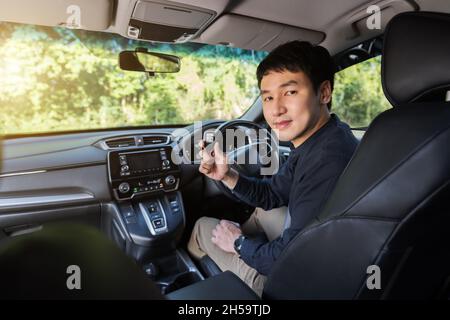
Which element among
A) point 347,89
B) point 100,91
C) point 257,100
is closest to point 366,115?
point 347,89

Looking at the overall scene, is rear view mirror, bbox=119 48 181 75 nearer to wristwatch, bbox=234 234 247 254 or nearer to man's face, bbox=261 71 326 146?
man's face, bbox=261 71 326 146

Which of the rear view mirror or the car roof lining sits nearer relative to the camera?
the car roof lining

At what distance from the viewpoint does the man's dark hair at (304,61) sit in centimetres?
163

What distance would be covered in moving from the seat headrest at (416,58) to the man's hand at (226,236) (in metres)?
1.10

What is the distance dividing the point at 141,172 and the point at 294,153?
1128mm

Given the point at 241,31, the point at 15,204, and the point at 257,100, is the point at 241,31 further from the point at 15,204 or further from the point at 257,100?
the point at 15,204

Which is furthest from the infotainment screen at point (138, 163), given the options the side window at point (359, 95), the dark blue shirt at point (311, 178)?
the side window at point (359, 95)

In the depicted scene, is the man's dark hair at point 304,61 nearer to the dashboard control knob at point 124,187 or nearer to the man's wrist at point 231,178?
the man's wrist at point 231,178

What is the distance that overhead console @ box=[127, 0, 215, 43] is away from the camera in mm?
1834

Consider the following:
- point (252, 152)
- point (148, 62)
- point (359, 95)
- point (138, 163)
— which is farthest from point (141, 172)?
point (359, 95)

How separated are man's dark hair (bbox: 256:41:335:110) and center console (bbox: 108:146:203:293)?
113 centimetres

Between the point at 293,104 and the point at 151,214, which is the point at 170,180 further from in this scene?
the point at 293,104

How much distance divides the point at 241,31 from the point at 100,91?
6.41 feet

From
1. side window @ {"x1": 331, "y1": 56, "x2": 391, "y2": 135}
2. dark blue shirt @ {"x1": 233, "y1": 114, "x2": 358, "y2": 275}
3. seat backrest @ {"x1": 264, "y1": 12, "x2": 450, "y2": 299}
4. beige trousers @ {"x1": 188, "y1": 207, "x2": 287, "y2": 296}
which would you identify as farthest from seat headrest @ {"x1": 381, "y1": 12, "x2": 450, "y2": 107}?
side window @ {"x1": 331, "y1": 56, "x2": 391, "y2": 135}
